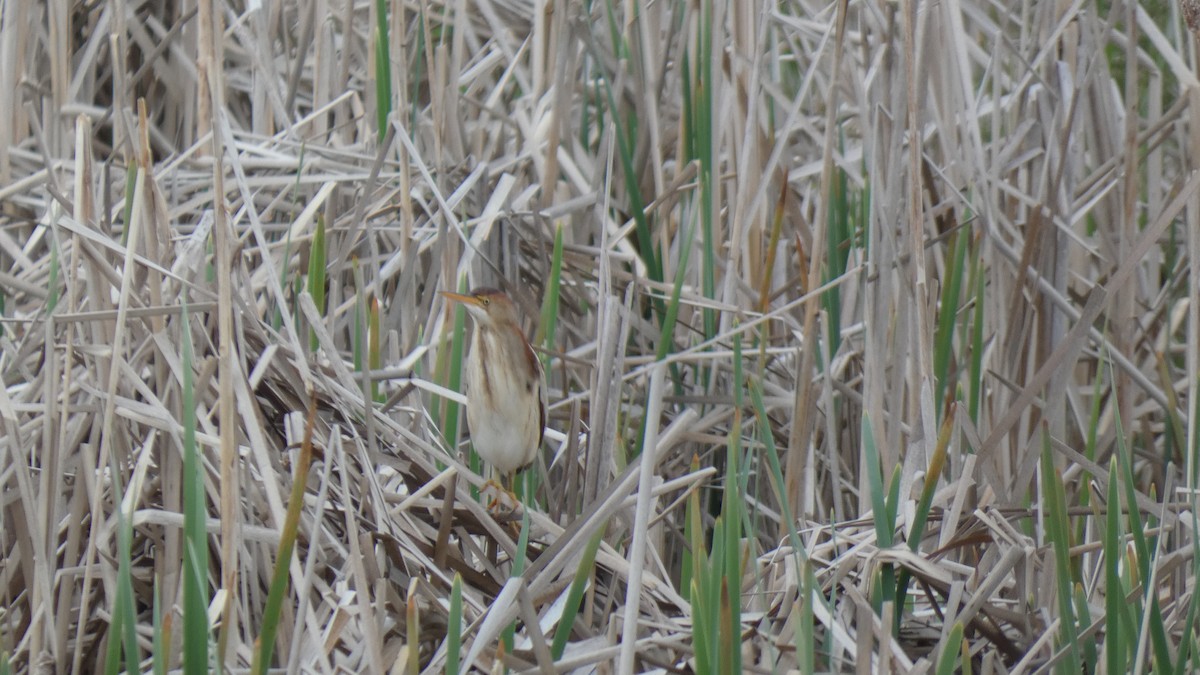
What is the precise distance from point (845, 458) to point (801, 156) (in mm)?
897

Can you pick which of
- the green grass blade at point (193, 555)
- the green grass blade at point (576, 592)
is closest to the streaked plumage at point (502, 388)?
the green grass blade at point (576, 592)

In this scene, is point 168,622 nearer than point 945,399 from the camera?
Yes

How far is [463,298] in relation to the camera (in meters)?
2.51

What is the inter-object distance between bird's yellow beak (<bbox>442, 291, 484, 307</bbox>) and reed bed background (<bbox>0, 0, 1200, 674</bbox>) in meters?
0.12

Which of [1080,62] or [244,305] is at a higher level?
[1080,62]

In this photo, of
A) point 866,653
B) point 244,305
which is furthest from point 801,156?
point 866,653

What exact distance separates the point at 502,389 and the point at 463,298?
200mm

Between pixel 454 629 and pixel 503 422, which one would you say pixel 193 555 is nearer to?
pixel 454 629

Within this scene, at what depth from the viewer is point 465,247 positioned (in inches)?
116

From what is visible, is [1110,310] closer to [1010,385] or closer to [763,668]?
[1010,385]

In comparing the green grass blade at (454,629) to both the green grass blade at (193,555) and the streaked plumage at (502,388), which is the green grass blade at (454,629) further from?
the streaked plumage at (502,388)

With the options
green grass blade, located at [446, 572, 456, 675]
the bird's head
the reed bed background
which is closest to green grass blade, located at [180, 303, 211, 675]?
the reed bed background

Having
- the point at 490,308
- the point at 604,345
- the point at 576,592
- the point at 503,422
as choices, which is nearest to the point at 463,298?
the point at 490,308

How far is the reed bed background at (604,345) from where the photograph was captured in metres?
1.83
